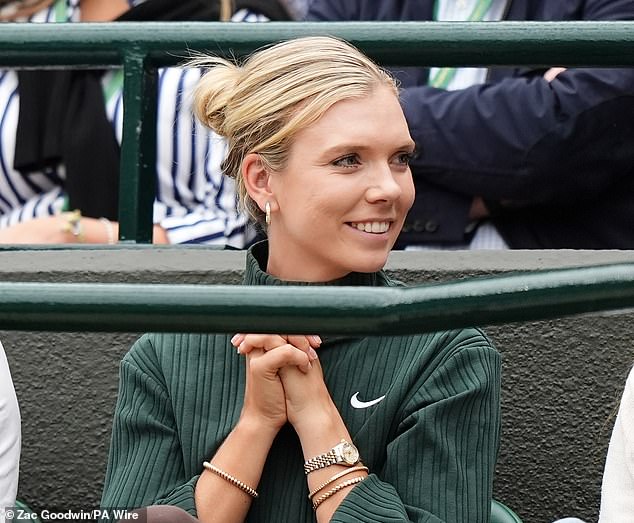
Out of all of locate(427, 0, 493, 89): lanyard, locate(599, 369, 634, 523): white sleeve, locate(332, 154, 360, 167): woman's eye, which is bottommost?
locate(599, 369, 634, 523): white sleeve

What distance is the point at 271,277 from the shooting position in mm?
2549

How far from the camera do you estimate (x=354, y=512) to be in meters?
2.26

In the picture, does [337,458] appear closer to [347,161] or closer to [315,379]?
[315,379]

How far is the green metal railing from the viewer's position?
9.08ft

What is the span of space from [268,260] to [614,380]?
797 millimetres

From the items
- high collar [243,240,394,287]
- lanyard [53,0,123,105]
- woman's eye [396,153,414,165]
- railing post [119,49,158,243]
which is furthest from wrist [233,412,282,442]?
lanyard [53,0,123,105]

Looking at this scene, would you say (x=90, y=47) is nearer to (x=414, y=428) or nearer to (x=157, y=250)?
(x=157, y=250)

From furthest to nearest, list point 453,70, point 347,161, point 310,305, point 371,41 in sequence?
point 453,70 → point 371,41 → point 347,161 → point 310,305

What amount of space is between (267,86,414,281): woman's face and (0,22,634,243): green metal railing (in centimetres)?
32

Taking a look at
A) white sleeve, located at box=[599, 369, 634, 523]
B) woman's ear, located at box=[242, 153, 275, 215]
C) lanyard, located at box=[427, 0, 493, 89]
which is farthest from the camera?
lanyard, located at box=[427, 0, 493, 89]

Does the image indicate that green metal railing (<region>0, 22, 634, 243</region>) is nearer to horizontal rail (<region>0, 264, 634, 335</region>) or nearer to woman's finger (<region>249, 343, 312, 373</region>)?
woman's finger (<region>249, 343, 312, 373</region>)

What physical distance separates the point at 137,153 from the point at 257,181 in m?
0.51

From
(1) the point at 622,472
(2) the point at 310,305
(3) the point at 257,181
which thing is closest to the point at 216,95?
(3) the point at 257,181

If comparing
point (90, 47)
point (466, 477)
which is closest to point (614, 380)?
→ point (466, 477)
